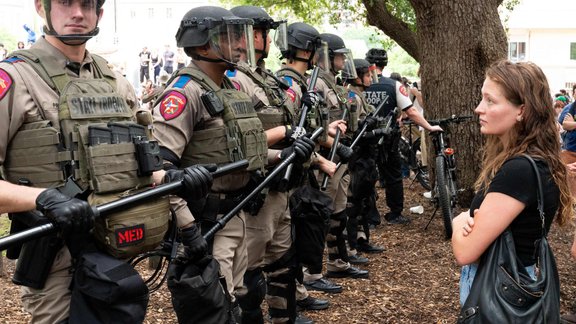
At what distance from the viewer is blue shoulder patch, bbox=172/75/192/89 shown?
369 centimetres

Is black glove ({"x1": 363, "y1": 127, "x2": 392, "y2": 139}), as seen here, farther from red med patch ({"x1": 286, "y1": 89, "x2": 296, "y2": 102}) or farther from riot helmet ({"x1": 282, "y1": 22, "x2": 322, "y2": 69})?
red med patch ({"x1": 286, "y1": 89, "x2": 296, "y2": 102})

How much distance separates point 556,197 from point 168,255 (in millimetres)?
1803

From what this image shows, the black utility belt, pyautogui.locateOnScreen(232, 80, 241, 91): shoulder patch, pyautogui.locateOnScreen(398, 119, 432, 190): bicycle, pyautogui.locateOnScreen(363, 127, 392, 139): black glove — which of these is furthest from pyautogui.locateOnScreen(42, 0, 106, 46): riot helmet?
pyautogui.locateOnScreen(398, 119, 432, 190): bicycle

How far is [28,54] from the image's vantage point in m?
2.85

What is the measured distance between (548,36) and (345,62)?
1705 inches

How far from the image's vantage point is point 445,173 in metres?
7.84

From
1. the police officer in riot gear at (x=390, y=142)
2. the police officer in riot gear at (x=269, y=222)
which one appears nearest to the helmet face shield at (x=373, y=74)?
the police officer in riot gear at (x=390, y=142)

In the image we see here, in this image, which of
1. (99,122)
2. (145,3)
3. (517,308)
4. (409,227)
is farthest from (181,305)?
(145,3)

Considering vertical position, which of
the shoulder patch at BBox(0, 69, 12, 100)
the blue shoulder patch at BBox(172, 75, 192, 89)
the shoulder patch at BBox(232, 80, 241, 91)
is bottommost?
the shoulder patch at BBox(232, 80, 241, 91)

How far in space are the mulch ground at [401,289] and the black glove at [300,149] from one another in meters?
1.78

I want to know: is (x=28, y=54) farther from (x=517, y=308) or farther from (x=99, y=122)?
(x=517, y=308)

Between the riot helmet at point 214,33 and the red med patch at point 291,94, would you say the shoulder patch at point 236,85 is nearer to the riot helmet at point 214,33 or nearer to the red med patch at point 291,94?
Answer: the riot helmet at point 214,33

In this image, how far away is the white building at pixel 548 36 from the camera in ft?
149

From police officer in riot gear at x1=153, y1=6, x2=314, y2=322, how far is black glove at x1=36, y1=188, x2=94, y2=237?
1.12m
